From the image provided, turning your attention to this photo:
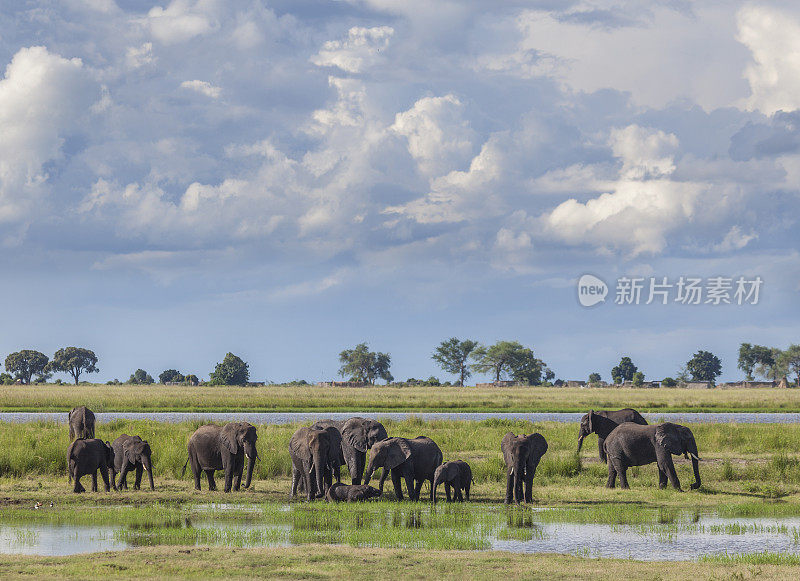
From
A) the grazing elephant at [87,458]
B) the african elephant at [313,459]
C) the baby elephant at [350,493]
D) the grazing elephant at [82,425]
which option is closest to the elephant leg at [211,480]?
the grazing elephant at [87,458]

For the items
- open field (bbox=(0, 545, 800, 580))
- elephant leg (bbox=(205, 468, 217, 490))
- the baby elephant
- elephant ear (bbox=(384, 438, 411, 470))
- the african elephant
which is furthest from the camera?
elephant leg (bbox=(205, 468, 217, 490))

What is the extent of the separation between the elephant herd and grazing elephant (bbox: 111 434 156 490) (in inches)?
1.0

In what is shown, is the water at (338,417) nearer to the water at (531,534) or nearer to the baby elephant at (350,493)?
the baby elephant at (350,493)

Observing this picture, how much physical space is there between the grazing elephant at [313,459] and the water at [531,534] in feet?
5.29

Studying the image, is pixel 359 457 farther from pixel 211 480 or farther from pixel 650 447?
pixel 650 447

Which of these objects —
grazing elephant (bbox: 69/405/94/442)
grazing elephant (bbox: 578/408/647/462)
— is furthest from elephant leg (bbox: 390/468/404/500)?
grazing elephant (bbox: 69/405/94/442)

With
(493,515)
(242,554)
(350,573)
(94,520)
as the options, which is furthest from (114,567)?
(493,515)

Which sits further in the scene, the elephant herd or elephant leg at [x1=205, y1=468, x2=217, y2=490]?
elephant leg at [x1=205, y1=468, x2=217, y2=490]

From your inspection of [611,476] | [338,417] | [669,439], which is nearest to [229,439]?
[611,476]

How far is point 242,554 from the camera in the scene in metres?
15.7

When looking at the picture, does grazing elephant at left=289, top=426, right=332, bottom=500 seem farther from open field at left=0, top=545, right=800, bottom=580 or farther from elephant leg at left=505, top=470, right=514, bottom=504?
open field at left=0, top=545, right=800, bottom=580

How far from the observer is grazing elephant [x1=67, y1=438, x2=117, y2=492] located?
23.2 meters

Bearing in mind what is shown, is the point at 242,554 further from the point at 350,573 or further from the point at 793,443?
the point at 793,443

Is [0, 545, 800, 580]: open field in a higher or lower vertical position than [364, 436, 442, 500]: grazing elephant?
lower
